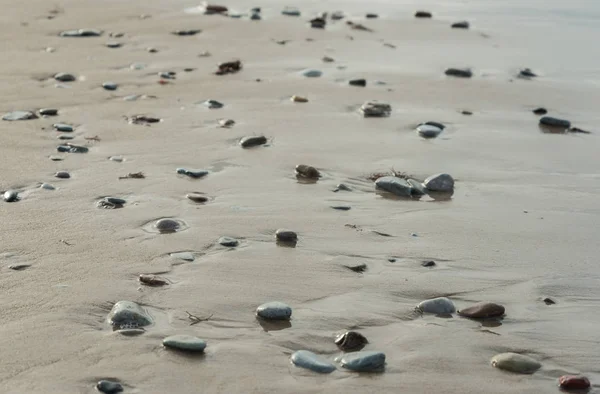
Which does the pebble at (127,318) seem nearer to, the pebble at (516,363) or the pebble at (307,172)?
the pebble at (516,363)

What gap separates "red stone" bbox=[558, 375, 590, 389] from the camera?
2.78 metres

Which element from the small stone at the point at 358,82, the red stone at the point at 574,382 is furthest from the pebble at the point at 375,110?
the red stone at the point at 574,382

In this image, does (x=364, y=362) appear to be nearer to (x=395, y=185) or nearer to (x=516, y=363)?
(x=516, y=363)

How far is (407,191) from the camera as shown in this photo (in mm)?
4422

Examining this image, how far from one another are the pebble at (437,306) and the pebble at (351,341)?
1.09ft

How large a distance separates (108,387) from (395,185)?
2.11m

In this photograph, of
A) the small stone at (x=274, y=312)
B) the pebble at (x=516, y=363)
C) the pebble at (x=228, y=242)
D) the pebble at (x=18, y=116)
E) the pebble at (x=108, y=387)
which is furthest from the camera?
the pebble at (x=18, y=116)

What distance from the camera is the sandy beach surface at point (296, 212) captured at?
291 cm

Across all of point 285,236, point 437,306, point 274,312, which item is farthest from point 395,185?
point 274,312

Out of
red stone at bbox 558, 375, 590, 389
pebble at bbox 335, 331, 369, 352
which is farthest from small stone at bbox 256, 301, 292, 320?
red stone at bbox 558, 375, 590, 389

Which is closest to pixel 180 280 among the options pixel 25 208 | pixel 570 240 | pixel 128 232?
pixel 128 232

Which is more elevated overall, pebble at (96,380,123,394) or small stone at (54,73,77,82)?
small stone at (54,73,77,82)

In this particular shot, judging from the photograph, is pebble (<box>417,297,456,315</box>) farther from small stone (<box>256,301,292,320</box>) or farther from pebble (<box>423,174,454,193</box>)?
pebble (<box>423,174,454,193</box>)

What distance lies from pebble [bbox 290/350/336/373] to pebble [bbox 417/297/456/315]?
512 mm
